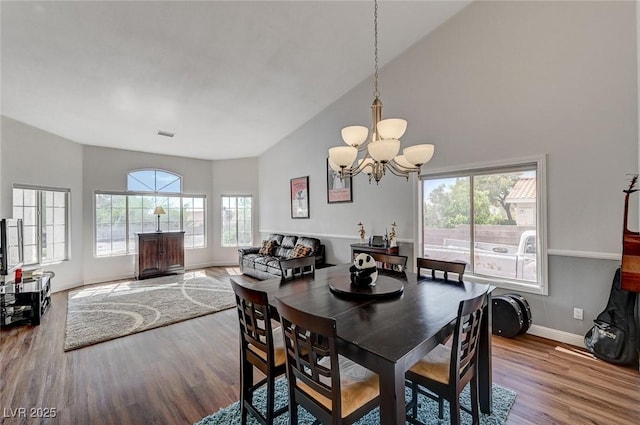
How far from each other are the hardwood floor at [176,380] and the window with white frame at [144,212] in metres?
3.02

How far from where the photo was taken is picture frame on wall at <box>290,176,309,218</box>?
6.13 meters

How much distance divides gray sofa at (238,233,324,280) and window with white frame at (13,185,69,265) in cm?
339

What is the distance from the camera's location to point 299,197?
6.32m

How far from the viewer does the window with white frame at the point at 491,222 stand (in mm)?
3369

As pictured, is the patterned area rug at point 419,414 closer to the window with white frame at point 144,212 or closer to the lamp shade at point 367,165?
the lamp shade at point 367,165

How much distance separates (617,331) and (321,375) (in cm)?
304

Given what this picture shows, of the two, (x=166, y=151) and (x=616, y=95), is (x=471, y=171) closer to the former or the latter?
(x=616, y=95)

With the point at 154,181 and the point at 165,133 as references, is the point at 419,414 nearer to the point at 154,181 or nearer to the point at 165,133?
the point at 165,133

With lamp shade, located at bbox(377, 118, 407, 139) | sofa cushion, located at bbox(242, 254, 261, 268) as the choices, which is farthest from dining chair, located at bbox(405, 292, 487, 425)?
sofa cushion, located at bbox(242, 254, 261, 268)

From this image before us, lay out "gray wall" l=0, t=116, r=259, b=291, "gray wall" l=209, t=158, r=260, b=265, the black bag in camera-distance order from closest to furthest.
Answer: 1. the black bag
2. "gray wall" l=0, t=116, r=259, b=291
3. "gray wall" l=209, t=158, r=260, b=265

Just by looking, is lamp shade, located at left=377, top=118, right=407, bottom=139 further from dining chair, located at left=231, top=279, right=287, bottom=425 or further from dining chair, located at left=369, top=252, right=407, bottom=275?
dining chair, located at left=231, top=279, right=287, bottom=425

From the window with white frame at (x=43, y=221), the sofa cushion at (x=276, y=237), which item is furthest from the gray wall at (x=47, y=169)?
the sofa cushion at (x=276, y=237)

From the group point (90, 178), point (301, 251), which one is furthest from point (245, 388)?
point (90, 178)

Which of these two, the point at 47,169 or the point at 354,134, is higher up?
the point at 47,169
